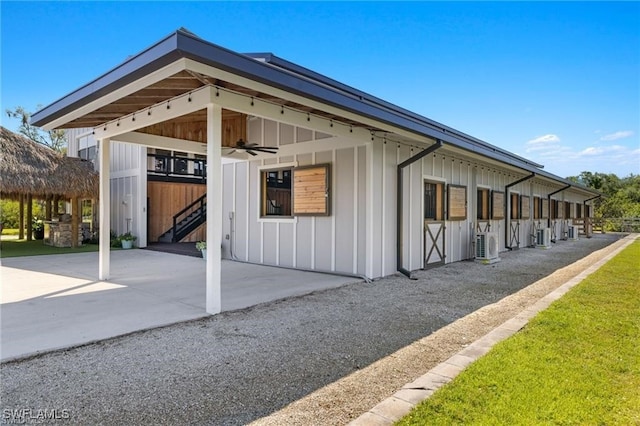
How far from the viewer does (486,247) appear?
365 inches

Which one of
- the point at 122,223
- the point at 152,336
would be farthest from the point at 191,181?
the point at 152,336

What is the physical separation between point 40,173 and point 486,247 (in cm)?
1268

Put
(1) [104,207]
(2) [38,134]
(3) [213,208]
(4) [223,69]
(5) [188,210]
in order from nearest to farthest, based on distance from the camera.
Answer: (4) [223,69], (3) [213,208], (1) [104,207], (5) [188,210], (2) [38,134]

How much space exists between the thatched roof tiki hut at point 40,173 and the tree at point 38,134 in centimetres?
1926

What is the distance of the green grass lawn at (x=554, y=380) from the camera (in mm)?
2162

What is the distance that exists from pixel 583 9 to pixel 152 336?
37.0 ft

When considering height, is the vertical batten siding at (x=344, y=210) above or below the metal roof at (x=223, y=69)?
below

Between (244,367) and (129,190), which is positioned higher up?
(129,190)

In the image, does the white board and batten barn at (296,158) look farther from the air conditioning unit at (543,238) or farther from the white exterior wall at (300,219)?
the air conditioning unit at (543,238)

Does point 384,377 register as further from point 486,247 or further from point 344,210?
point 486,247

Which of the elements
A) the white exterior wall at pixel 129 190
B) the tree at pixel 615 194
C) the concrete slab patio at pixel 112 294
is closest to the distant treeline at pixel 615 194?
the tree at pixel 615 194

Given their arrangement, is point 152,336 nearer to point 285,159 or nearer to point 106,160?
point 106,160

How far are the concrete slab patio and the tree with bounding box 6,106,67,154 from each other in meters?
24.3

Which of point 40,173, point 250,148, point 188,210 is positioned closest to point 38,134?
point 188,210
